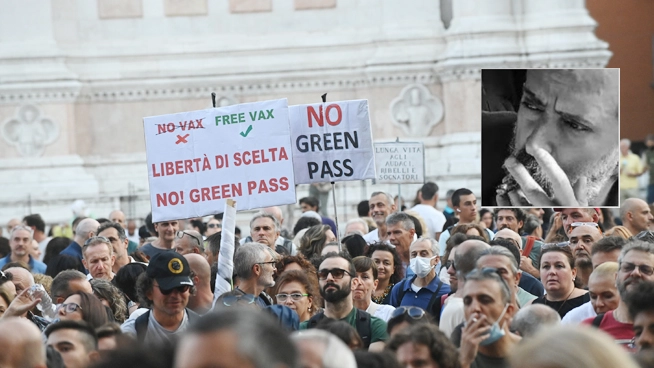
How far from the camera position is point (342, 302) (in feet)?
28.8

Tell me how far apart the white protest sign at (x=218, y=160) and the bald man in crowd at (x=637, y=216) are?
10.6ft

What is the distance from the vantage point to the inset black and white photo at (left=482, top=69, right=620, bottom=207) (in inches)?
489

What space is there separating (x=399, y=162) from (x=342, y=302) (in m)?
9.66

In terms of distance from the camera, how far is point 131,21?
25500 millimetres

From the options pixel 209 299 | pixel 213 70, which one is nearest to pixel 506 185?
pixel 209 299

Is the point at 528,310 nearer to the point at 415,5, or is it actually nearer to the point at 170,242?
the point at 170,242

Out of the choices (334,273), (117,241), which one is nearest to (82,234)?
(117,241)

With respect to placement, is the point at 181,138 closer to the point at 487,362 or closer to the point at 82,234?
the point at 82,234

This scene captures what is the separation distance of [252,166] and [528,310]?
4.72 metres

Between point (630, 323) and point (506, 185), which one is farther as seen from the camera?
point (506, 185)

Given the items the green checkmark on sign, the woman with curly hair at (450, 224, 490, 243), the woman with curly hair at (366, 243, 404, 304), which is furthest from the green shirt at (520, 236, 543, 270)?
the green checkmark on sign

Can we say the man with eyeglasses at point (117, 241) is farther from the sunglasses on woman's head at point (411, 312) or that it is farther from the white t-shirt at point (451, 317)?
the sunglasses on woman's head at point (411, 312)

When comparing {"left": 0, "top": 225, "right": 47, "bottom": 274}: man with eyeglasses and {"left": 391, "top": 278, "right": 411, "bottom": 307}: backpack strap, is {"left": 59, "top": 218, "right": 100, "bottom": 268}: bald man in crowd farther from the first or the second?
{"left": 391, "top": 278, "right": 411, "bottom": 307}: backpack strap

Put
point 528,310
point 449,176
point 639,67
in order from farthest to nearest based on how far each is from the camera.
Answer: point 639,67 → point 449,176 → point 528,310
